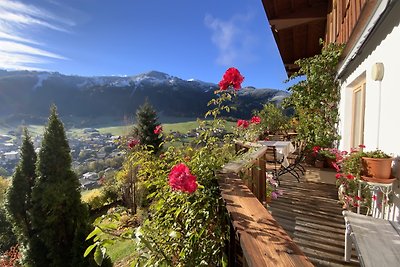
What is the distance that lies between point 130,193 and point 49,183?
574 cm

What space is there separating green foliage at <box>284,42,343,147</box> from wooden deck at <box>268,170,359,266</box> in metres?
1.27

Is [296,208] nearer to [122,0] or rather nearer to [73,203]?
[73,203]

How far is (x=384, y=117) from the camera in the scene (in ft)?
8.59

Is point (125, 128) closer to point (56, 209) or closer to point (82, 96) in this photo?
point (56, 209)

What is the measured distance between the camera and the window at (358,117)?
404 centimetres

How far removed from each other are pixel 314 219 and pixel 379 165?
1.45 metres

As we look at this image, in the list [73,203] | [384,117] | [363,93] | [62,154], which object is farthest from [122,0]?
[384,117]

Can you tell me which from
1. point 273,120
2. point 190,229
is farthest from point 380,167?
point 273,120

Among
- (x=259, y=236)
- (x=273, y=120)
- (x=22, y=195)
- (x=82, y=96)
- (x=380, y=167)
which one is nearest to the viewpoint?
(x=259, y=236)

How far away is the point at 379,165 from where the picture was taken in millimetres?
2438

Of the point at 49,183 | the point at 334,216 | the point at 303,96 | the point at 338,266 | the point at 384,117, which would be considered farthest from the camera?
the point at 49,183

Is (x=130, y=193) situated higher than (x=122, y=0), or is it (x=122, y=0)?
(x=122, y=0)

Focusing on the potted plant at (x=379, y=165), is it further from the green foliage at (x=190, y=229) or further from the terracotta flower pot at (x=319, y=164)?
the terracotta flower pot at (x=319, y=164)

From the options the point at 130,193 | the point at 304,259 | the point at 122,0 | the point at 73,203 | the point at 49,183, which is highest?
the point at 122,0
